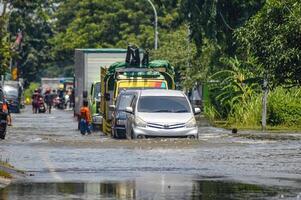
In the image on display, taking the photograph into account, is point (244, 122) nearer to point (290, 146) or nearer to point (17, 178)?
point (290, 146)

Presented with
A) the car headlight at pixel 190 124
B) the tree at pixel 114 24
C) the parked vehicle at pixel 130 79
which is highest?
the tree at pixel 114 24

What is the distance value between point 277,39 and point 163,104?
4.98 meters

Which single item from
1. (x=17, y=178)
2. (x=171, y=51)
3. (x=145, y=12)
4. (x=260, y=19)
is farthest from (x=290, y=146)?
(x=145, y=12)

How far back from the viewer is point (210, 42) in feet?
186

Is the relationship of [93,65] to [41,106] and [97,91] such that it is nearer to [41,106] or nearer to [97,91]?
[97,91]

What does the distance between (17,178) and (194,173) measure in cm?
354

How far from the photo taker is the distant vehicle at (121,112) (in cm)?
3781

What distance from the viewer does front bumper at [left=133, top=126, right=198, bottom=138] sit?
33.3 m

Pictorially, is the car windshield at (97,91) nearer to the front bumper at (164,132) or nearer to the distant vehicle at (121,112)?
the distant vehicle at (121,112)

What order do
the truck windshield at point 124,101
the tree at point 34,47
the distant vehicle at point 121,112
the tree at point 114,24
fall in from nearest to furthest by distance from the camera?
the distant vehicle at point 121,112, the truck windshield at point 124,101, the tree at point 114,24, the tree at point 34,47

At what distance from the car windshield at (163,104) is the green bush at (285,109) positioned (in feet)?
39.4

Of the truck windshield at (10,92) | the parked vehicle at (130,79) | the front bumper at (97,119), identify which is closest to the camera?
the parked vehicle at (130,79)

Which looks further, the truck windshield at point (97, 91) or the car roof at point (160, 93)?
the truck windshield at point (97, 91)

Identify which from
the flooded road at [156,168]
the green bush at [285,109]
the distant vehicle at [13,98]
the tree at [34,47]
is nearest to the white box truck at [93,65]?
the green bush at [285,109]
